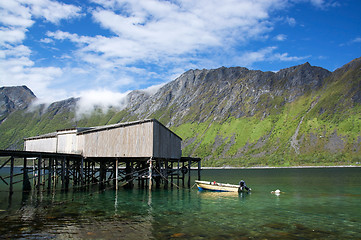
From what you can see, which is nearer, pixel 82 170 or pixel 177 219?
pixel 177 219

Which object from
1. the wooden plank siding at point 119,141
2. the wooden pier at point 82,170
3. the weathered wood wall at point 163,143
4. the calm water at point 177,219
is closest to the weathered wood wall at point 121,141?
the wooden plank siding at point 119,141

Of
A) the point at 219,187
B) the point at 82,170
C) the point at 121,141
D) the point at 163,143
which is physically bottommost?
the point at 219,187

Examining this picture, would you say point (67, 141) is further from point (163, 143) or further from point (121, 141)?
point (163, 143)

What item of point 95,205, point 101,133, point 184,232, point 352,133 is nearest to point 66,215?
point 95,205

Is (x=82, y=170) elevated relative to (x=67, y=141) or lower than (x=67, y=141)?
lower

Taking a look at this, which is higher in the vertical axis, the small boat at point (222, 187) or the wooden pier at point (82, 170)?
the wooden pier at point (82, 170)

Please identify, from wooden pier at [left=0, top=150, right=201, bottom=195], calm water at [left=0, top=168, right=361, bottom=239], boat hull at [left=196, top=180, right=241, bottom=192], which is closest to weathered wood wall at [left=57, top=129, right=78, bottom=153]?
wooden pier at [left=0, top=150, right=201, bottom=195]

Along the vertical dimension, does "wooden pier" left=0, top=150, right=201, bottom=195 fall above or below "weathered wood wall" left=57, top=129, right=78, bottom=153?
below

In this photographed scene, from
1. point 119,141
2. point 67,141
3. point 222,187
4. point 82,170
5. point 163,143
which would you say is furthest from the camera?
point 67,141

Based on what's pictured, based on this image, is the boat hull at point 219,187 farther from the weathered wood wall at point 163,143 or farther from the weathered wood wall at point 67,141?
the weathered wood wall at point 67,141

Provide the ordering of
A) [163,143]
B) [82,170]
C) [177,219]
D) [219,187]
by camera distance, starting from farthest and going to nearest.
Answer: [163,143] → [82,170] → [219,187] → [177,219]

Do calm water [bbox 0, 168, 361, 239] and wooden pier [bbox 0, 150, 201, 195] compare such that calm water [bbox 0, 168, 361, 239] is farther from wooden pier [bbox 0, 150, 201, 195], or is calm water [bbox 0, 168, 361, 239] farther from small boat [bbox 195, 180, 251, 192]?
small boat [bbox 195, 180, 251, 192]

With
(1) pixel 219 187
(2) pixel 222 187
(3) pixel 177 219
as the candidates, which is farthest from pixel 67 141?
(3) pixel 177 219

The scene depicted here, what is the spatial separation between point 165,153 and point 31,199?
2137 centimetres
